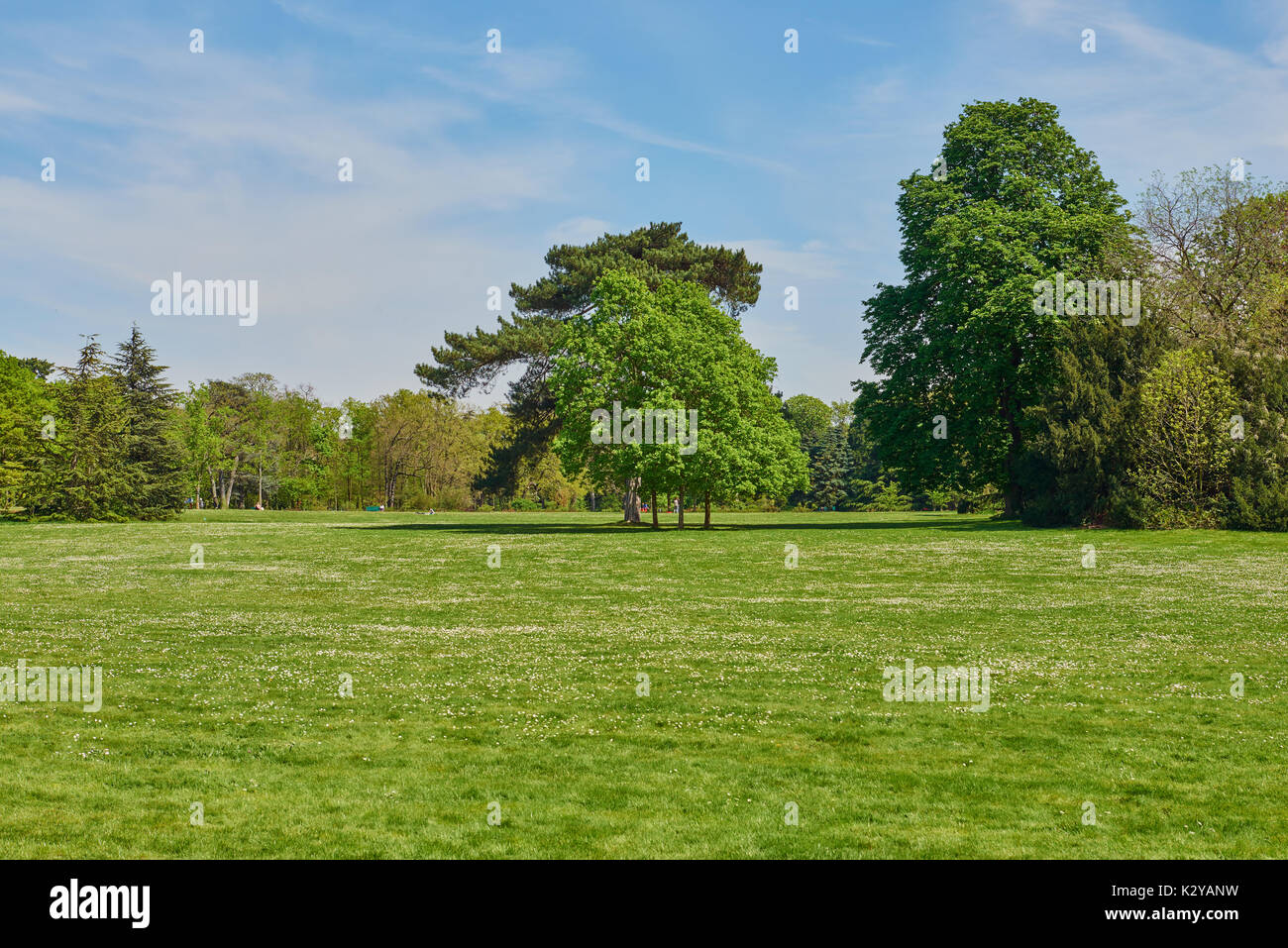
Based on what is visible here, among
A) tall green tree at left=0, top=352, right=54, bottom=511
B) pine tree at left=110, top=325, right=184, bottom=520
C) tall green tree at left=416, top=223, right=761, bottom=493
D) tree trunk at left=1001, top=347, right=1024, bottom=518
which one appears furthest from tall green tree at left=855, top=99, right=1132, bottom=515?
tall green tree at left=0, top=352, right=54, bottom=511

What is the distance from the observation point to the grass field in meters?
8.63

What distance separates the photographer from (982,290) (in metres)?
58.7

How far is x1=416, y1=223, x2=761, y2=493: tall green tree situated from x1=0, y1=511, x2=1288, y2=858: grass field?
58276 mm

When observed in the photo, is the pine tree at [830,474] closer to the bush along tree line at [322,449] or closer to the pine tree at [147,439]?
the bush along tree line at [322,449]

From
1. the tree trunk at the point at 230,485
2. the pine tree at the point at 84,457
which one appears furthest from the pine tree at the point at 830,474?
the pine tree at the point at 84,457

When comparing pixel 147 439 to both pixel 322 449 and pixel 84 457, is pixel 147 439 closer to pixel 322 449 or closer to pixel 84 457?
pixel 84 457

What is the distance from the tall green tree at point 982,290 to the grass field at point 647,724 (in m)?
33.3

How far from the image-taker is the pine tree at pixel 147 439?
7912 cm

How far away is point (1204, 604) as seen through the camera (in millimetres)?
24625

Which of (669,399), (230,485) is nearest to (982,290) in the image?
(669,399)

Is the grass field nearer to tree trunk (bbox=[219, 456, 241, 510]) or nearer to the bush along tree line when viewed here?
the bush along tree line

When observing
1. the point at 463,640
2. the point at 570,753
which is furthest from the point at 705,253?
the point at 570,753
